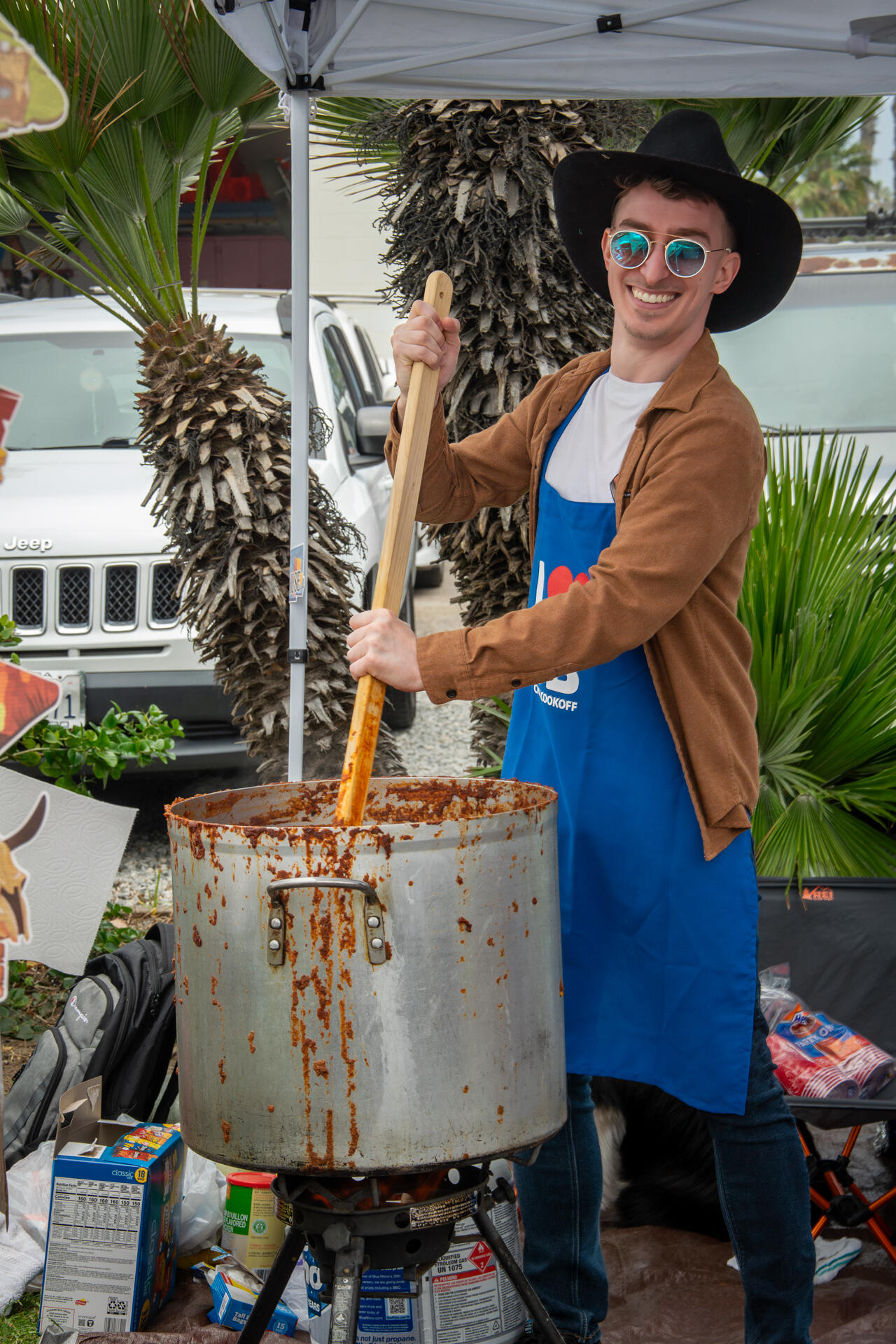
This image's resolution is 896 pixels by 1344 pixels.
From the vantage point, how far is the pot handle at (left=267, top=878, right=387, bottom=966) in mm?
1466

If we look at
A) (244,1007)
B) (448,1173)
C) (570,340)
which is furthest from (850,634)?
(244,1007)

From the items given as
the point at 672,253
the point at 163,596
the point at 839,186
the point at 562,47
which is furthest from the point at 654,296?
the point at 839,186

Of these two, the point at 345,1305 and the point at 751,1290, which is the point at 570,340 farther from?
the point at 345,1305

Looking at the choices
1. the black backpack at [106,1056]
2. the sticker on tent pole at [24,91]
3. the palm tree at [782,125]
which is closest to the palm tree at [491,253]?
the palm tree at [782,125]

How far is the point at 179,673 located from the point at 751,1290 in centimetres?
319

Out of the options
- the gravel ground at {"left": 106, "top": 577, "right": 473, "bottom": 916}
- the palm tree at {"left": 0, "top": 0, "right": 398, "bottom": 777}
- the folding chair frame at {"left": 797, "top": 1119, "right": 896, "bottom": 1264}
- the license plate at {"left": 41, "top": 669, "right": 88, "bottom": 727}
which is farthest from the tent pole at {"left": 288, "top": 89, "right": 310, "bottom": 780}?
the folding chair frame at {"left": 797, "top": 1119, "right": 896, "bottom": 1264}

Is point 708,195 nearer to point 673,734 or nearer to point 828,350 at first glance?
point 673,734

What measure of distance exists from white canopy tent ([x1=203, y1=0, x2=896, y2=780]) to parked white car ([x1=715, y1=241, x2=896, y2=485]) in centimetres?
348

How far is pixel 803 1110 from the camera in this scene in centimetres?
235

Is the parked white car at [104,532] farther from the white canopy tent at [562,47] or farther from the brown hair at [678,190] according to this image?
the brown hair at [678,190]

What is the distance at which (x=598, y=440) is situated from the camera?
6.91 ft

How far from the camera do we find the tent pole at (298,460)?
3.34 metres

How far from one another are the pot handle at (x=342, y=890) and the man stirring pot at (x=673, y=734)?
58 cm

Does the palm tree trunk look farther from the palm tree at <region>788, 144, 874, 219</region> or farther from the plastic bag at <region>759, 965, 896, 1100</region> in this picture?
the palm tree at <region>788, 144, 874, 219</region>
